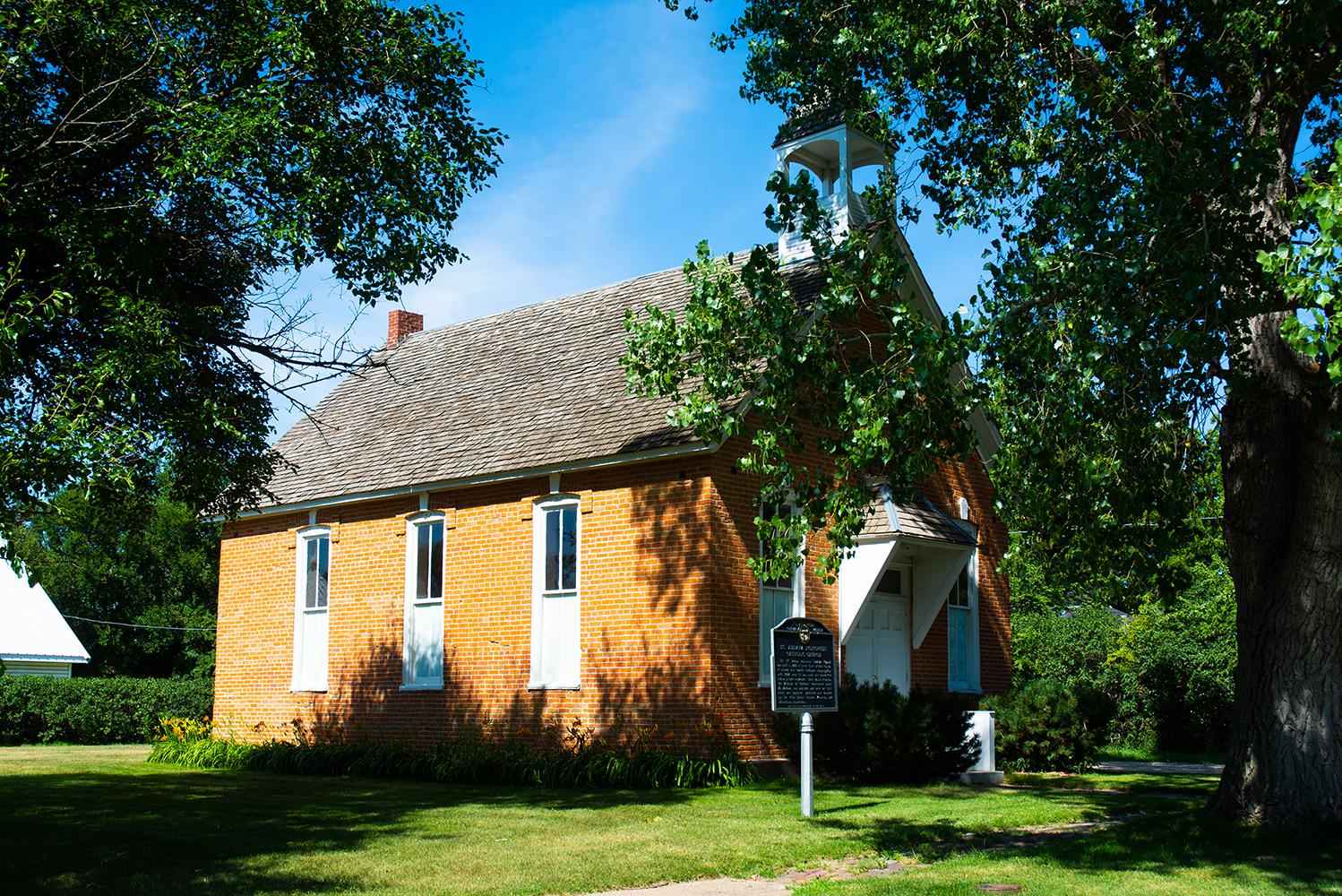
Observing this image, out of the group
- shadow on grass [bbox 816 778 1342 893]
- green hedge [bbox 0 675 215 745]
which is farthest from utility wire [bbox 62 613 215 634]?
shadow on grass [bbox 816 778 1342 893]

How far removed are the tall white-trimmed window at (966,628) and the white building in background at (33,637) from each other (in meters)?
29.0

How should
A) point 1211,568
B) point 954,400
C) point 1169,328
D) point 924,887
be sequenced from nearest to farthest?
point 924,887
point 1169,328
point 954,400
point 1211,568

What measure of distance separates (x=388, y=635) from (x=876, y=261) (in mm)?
12655

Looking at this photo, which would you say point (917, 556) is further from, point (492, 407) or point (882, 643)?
point (492, 407)

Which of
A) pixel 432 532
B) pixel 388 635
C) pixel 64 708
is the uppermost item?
pixel 432 532

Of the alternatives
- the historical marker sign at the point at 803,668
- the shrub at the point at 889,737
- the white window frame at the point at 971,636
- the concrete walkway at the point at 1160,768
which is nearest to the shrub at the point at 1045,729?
the concrete walkway at the point at 1160,768

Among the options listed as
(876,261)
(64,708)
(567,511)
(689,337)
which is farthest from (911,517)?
(64,708)

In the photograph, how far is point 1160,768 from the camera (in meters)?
21.2

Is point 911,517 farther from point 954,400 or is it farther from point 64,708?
point 64,708

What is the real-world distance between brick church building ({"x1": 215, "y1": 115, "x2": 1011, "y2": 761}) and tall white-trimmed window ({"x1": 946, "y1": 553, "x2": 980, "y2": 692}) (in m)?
0.05

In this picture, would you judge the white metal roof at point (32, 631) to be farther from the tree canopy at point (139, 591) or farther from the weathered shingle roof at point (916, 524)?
the weathered shingle roof at point (916, 524)

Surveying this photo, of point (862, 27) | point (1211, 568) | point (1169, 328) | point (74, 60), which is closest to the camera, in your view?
point (1169, 328)

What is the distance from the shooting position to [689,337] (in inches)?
493

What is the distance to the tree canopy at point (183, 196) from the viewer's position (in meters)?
11.2
